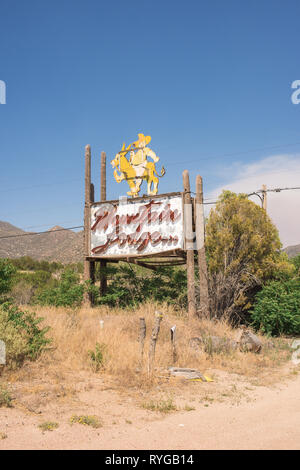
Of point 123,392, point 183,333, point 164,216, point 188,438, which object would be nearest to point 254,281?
point 164,216

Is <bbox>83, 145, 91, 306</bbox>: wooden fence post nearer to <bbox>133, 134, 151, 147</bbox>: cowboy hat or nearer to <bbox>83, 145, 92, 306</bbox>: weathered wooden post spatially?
<bbox>83, 145, 92, 306</bbox>: weathered wooden post

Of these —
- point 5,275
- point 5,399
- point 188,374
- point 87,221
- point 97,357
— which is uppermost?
point 87,221

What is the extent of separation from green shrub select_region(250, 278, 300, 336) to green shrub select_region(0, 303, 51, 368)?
8.28m

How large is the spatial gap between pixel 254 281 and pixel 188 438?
11170 mm

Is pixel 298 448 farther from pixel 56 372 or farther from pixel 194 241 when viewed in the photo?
pixel 194 241

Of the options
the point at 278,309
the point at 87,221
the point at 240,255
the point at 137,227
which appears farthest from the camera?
the point at 87,221

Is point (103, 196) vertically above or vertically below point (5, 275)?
above

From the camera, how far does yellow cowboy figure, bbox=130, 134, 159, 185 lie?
1638 centimetres

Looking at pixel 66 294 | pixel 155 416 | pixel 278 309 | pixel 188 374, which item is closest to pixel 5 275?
pixel 66 294

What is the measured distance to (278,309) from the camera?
1459 centimetres

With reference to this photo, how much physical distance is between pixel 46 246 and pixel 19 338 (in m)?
61.2

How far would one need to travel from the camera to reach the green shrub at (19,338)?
8.42m

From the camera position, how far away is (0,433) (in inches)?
216

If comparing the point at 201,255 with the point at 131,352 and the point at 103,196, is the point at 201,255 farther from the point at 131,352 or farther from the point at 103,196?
the point at 131,352
